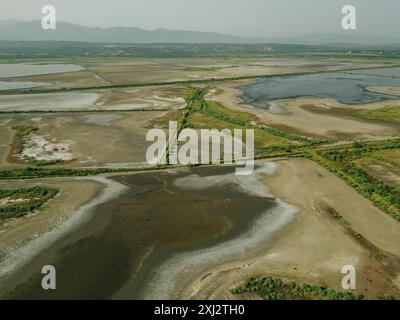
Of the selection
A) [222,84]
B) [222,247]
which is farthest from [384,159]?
[222,84]
